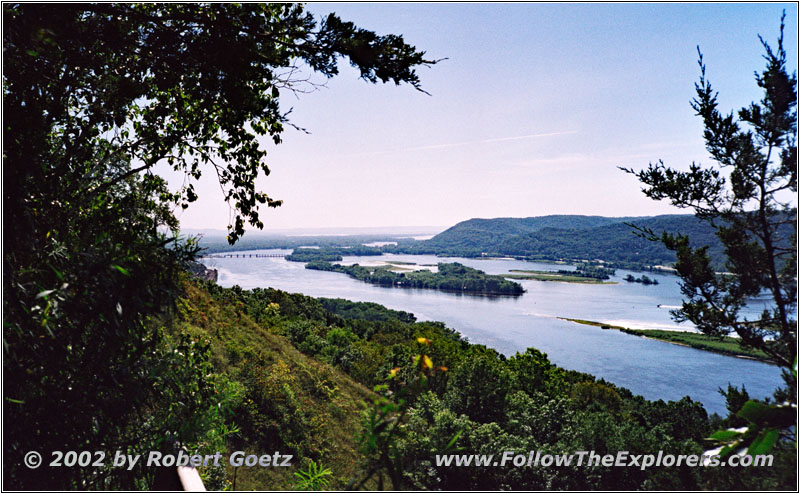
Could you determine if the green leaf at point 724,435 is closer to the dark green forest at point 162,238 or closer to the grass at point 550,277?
the dark green forest at point 162,238

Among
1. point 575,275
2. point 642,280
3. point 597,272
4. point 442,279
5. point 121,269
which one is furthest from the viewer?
Result: point 442,279

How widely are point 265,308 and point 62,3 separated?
62.3ft

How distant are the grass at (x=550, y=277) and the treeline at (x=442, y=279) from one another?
6184mm

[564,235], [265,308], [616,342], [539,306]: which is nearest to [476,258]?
[564,235]

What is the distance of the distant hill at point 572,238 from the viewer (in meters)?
8.23

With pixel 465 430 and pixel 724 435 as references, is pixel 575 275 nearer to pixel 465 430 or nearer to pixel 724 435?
pixel 465 430

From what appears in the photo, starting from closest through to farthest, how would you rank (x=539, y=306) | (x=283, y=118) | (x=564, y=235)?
(x=283, y=118)
(x=539, y=306)
(x=564, y=235)

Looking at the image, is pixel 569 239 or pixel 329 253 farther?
pixel 329 253

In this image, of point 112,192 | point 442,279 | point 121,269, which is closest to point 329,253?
point 442,279

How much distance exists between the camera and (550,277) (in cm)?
6850

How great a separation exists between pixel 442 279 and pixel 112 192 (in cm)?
6532

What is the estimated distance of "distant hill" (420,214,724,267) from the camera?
823 centimetres

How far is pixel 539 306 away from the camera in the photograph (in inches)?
1972

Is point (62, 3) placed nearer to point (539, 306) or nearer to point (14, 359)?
point (14, 359)
